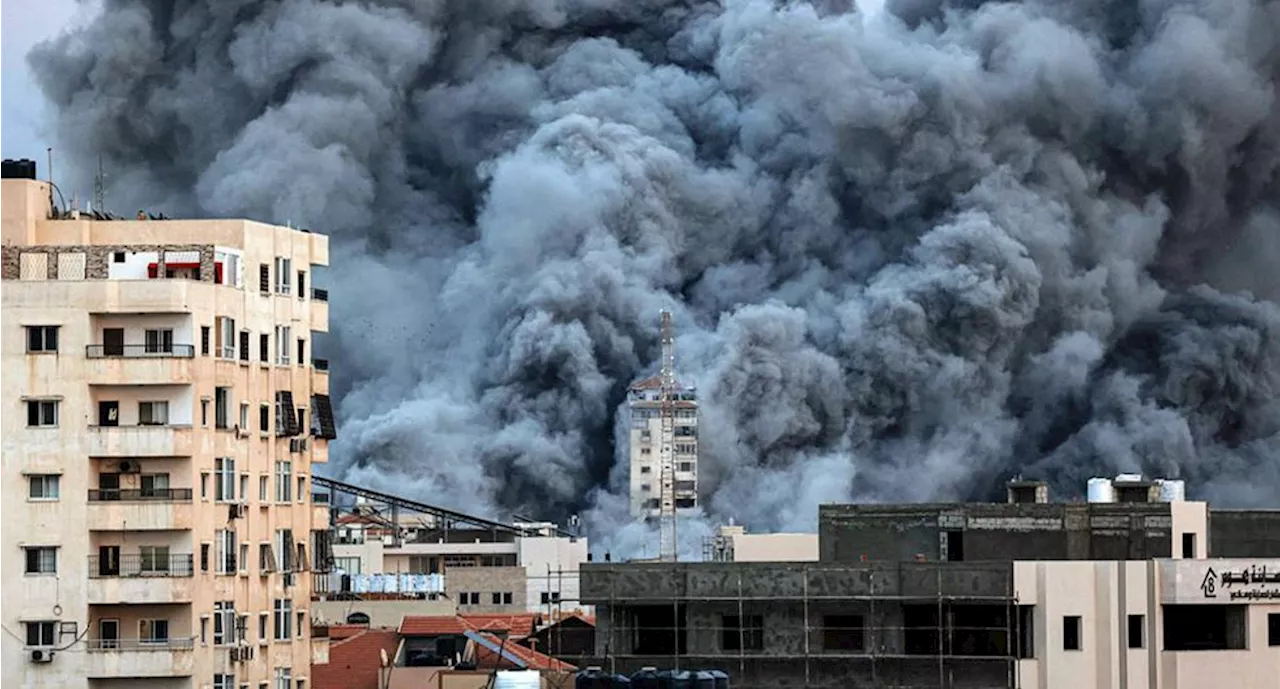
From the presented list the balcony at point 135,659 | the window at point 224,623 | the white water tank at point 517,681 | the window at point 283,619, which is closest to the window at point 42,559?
the balcony at point 135,659

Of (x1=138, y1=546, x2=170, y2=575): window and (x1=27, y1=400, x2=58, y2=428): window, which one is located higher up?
(x1=27, y1=400, x2=58, y2=428): window

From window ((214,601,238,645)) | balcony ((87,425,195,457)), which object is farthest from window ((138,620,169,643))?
balcony ((87,425,195,457))

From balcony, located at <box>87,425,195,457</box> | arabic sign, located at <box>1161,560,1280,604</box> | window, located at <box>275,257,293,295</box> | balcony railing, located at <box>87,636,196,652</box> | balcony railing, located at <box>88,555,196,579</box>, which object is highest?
window, located at <box>275,257,293,295</box>

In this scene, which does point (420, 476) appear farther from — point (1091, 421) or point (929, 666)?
point (929, 666)

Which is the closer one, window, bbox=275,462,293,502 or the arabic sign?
window, bbox=275,462,293,502

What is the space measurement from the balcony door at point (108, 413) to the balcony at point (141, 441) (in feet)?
0.54

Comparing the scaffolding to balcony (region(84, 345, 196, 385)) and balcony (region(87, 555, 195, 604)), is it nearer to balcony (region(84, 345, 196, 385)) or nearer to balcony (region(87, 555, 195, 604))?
balcony (region(87, 555, 195, 604))

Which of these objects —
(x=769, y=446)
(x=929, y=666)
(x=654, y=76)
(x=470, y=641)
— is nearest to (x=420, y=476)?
(x=769, y=446)

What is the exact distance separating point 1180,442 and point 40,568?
67.3 metres

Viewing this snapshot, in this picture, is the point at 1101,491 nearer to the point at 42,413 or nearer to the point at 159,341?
the point at 159,341

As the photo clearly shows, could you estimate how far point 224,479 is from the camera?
41312mm

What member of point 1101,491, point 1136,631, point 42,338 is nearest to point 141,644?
point 42,338

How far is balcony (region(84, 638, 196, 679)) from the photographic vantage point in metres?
39.2

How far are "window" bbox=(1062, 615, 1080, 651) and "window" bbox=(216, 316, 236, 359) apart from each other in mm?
9893
